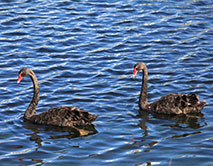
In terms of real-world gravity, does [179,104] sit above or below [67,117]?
below

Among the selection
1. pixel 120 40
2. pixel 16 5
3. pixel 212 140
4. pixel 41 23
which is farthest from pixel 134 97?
pixel 16 5

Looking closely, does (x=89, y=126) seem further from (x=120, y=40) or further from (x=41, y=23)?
(x=41, y=23)

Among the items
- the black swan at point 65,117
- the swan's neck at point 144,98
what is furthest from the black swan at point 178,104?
the black swan at point 65,117

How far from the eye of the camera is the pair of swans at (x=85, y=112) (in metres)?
11.8

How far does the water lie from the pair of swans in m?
0.22

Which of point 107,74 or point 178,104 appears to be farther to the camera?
point 107,74

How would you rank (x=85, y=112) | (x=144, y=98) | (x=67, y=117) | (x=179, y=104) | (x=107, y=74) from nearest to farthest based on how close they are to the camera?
(x=85, y=112)
(x=67, y=117)
(x=179, y=104)
(x=144, y=98)
(x=107, y=74)

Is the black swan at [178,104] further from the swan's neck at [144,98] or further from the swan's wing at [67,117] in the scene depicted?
the swan's wing at [67,117]

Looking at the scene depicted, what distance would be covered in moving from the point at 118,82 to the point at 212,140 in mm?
4418

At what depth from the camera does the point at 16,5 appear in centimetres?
2100

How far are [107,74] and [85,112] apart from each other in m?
3.74

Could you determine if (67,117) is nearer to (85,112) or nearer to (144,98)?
(85,112)

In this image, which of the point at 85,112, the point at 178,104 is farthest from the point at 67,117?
the point at 178,104

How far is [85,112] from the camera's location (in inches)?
460
